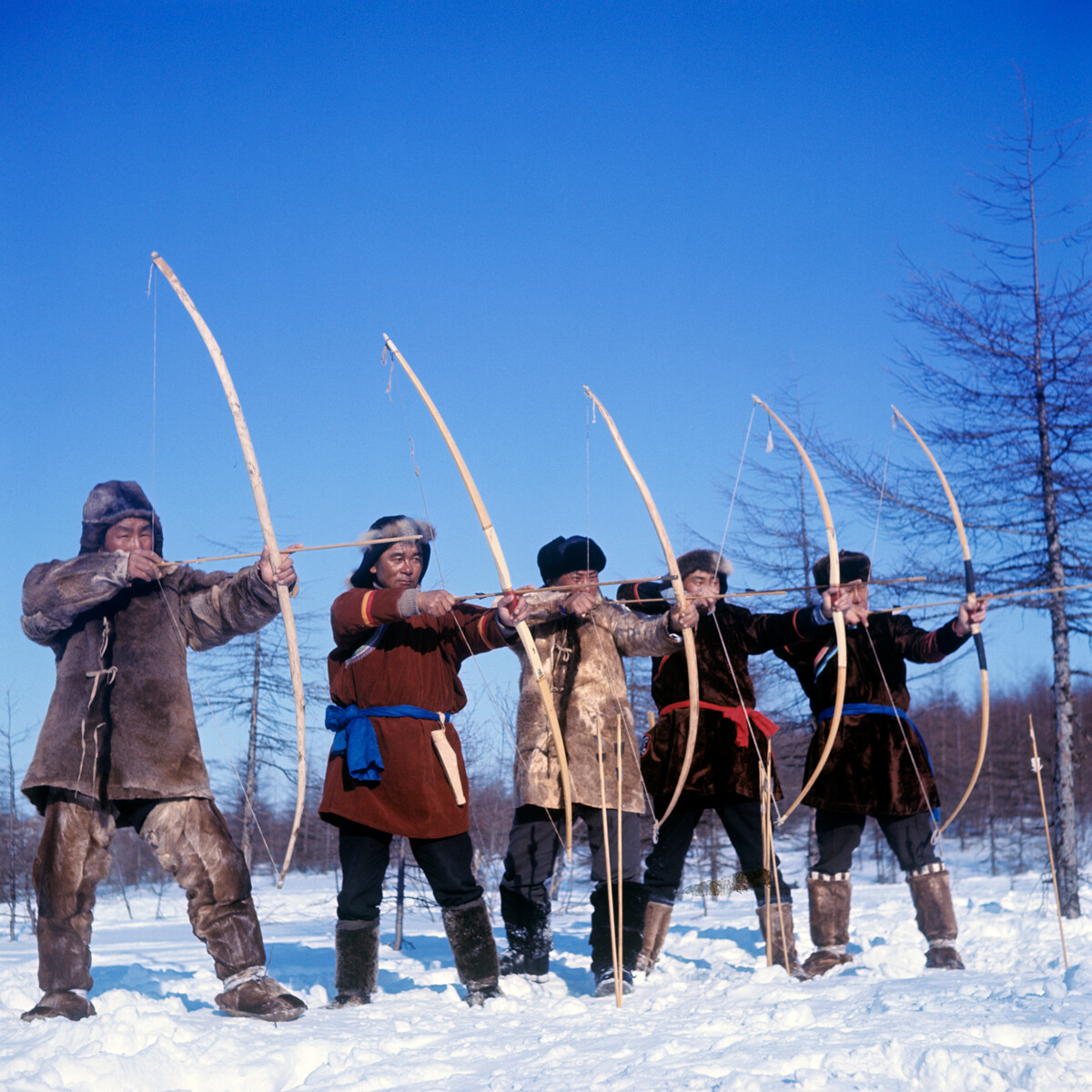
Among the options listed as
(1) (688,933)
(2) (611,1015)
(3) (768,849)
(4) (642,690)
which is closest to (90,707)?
(2) (611,1015)

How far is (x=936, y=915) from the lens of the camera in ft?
14.3

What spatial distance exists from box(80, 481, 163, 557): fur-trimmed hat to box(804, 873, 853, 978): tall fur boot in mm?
3048

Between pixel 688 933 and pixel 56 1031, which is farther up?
pixel 56 1031

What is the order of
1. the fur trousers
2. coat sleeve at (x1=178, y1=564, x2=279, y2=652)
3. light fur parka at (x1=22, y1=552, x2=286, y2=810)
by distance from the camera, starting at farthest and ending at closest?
coat sleeve at (x1=178, y1=564, x2=279, y2=652) → light fur parka at (x1=22, y1=552, x2=286, y2=810) → the fur trousers

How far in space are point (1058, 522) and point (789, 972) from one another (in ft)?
13.3

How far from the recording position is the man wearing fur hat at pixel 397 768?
379cm

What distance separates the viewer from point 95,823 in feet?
11.5

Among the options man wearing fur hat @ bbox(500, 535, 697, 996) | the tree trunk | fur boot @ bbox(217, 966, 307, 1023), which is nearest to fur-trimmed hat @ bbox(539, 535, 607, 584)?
man wearing fur hat @ bbox(500, 535, 697, 996)

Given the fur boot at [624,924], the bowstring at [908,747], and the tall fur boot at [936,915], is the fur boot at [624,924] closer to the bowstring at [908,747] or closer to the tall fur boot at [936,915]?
the tall fur boot at [936,915]

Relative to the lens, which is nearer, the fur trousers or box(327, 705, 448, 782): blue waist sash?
the fur trousers

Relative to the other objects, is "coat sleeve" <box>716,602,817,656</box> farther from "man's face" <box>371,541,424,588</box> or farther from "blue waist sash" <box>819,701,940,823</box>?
"man's face" <box>371,541,424,588</box>

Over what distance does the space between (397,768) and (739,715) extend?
1.59 m

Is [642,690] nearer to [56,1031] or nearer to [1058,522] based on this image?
[1058,522]

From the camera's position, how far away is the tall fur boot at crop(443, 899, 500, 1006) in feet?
12.4
